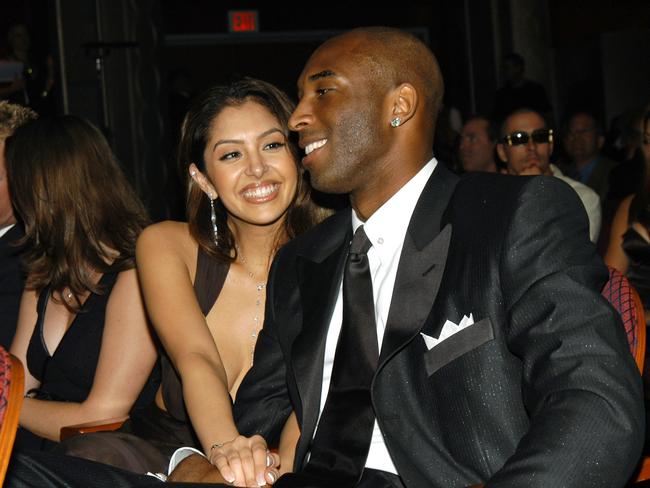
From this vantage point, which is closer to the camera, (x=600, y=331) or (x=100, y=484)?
A: (x=600, y=331)

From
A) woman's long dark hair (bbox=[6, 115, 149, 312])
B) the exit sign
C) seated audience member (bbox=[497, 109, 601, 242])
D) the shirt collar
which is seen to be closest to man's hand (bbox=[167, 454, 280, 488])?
the shirt collar

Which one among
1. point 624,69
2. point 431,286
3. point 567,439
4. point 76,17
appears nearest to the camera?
point 567,439

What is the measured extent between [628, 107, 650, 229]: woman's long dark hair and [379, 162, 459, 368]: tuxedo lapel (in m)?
2.08

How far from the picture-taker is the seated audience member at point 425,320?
1.79 m

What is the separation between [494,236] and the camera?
6.66 ft

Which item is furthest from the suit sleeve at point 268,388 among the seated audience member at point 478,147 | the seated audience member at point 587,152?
the seated audience member at point 587,152

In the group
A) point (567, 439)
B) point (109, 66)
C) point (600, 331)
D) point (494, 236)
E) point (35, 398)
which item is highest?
point (109, 66)

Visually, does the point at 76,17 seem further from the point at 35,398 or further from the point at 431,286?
the point at 431,286

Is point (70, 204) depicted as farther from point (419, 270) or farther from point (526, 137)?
point (526, 137)

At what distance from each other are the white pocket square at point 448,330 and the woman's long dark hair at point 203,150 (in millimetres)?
1047

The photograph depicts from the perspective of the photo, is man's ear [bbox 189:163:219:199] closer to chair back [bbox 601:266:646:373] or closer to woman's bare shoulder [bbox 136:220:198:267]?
woman's bare shoulder [bbox 136:220:198:267]

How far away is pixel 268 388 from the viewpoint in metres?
2.67

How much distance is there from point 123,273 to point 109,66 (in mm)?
5267

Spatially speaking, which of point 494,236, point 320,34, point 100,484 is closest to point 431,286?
→ point 494,236
